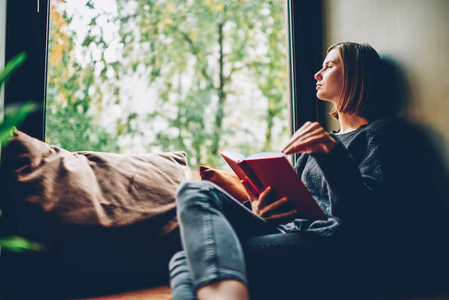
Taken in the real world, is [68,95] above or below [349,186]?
above

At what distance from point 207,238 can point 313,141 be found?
13.7 inches

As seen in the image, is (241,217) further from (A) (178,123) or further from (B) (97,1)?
(A) (178,123)

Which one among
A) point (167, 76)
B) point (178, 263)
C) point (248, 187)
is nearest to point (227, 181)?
point (248, 187)

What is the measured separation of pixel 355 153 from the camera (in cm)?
120

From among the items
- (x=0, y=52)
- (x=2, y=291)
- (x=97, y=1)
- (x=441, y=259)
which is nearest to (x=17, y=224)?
(x=2, y=291)

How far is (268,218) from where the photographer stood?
3.41 ft

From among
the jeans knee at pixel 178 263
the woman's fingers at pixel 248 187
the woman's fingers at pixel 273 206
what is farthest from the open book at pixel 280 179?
the jeans knee at pixel 178 263

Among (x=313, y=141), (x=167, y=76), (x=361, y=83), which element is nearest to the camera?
(x=313, y=141)

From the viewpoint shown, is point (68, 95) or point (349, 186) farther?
point (68, 95)

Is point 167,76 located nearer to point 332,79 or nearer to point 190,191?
point 332,79

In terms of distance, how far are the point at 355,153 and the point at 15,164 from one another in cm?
117

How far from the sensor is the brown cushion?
1.51 metres

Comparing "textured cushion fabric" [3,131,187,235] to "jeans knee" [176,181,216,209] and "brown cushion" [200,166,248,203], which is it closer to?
"brown cushion" [200,166,248,203]

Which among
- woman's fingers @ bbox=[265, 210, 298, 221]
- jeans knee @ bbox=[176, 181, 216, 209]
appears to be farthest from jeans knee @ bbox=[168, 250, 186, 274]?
woman's fingers @ bbox=[265, 210, 298, 221]
